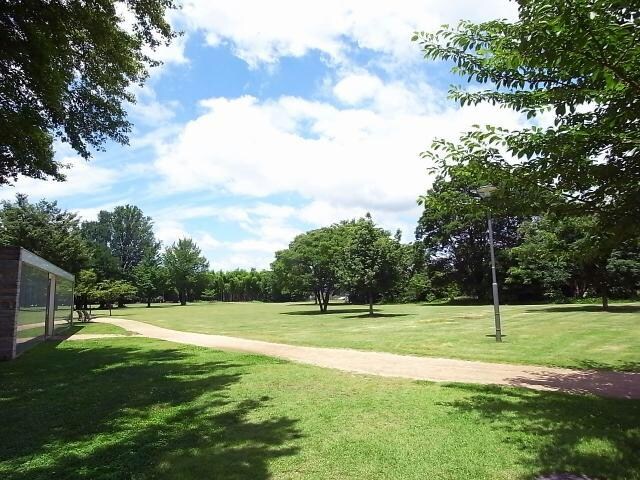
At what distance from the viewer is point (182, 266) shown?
3142 inches

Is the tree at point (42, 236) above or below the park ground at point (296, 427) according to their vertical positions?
above

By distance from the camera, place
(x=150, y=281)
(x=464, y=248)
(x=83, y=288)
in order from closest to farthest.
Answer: (x=83, y=288) → (x=464, y=248) → (x=150, y=281)

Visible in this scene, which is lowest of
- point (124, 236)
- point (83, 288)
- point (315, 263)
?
point (83, 288)

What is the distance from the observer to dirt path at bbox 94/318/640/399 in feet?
27.2

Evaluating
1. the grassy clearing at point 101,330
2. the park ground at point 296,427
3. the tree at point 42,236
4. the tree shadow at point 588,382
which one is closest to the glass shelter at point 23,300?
the grassy clearing at point 101,330

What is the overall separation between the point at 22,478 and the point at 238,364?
7105 millimetres

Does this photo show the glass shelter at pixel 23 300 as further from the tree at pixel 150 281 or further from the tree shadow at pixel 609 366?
the tree at pixel 150 281

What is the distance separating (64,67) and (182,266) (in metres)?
71.9

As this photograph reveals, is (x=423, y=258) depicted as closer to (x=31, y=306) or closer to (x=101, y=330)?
(x=101, y=330)

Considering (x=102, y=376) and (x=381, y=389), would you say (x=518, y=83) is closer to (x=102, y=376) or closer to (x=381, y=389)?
(x=381, y=389)

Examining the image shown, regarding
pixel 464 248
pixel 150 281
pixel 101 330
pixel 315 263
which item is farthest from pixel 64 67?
pixel 150 281

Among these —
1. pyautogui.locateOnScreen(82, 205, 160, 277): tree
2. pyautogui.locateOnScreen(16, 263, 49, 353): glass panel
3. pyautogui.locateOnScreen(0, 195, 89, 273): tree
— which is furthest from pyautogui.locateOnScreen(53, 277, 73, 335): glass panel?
pyautogui.locateOnScreen(82, 205, 160, 277): tree

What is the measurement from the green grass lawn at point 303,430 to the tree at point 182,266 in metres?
72.1

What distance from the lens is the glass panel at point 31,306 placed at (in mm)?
14312
